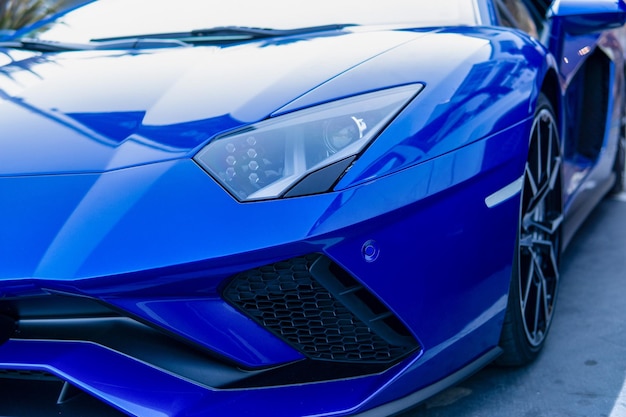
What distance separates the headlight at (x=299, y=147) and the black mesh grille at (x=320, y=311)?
0.17m

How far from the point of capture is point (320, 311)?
6.79 feet

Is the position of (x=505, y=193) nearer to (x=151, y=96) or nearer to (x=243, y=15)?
(x=151, y=96)

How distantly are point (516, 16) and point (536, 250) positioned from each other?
0.93 meters

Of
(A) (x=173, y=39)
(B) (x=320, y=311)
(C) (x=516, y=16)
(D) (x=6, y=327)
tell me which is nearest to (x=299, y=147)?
(B) (x=320, y=311)

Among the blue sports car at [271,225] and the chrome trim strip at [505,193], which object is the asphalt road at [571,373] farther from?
the chrome trim strip at [505,193]

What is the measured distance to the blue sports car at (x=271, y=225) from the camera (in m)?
1.97

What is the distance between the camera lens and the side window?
3191 mm

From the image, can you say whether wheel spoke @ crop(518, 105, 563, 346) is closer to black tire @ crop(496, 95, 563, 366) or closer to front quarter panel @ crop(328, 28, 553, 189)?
black tire @ crop(496, 95, 563, 366)

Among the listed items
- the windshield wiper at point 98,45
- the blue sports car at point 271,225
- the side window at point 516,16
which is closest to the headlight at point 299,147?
the blue sports car at point 271,225

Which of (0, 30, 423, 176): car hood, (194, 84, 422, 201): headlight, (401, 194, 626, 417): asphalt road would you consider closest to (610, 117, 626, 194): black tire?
(401, 194, 626, 417): asphalt road

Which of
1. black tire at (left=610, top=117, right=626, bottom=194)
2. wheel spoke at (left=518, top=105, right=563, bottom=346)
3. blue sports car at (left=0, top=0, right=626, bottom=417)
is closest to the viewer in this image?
blue sports car at (left=0, top=0, right=626, bottom=417)

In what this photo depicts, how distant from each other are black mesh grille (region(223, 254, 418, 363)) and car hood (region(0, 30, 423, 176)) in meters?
0.35

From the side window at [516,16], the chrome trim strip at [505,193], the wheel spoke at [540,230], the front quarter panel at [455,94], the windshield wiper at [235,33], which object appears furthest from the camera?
the side window at [516,16]

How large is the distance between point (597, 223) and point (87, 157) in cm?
291
